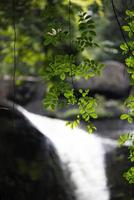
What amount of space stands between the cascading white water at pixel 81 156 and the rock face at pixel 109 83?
656 centimetres

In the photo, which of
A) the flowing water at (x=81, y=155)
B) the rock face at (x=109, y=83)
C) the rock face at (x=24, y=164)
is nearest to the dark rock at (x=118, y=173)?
the flowing water at (x=81, y=155)

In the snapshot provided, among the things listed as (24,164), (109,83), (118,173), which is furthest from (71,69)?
(109,83)

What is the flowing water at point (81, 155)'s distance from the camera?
7.05 metres

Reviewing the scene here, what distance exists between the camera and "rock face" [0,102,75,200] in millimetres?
4773

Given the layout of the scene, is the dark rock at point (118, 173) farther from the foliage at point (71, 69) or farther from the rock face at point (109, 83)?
the rock face at point (109, 83)

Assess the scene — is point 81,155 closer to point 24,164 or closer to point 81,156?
point 81,156

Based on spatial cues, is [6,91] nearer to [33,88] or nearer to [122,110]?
[33,88]

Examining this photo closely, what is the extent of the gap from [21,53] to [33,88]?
9.98 meters

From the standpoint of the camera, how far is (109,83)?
644 inches

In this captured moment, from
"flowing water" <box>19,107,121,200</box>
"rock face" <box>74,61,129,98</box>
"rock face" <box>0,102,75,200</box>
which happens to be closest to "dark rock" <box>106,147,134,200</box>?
"flowing water" <box>19,107,121,200</box>

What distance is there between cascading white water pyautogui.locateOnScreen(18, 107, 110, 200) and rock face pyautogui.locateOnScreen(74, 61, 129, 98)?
258 inches

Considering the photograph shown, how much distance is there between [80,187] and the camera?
710 cm

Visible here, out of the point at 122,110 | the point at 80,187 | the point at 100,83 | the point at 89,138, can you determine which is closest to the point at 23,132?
the point at 80,187

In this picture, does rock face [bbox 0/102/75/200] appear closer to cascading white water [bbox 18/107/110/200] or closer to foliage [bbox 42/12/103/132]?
cascading white water [bbox 18/107/110/200]
